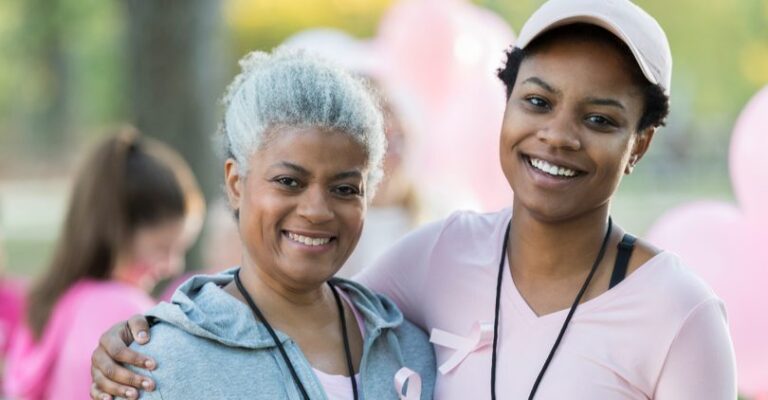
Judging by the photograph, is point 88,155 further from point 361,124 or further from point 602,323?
point 602,323

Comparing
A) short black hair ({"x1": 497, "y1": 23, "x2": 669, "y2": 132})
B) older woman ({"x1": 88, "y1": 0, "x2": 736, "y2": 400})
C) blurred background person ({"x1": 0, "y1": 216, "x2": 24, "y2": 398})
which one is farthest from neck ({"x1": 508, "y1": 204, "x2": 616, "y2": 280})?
blurred background person ({"x1": 0, "y1": 216, "x2": 24, "y2": 398})

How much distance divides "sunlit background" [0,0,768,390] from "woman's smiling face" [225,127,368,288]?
1383 mm

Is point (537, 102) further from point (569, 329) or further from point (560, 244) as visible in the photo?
point (569, 329)

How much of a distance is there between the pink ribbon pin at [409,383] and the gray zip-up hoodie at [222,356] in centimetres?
1

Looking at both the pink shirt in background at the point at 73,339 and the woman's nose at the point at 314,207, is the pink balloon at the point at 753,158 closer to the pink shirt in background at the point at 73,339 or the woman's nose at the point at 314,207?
the woman's nose at the point at 314,207

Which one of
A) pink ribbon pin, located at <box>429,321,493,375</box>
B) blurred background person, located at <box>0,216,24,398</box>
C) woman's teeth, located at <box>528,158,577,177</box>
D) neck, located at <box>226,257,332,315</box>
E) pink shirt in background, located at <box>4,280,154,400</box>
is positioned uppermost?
woman's teeth, located at <box>528,158,577,177</box>

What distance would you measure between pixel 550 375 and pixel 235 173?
30.1 inches

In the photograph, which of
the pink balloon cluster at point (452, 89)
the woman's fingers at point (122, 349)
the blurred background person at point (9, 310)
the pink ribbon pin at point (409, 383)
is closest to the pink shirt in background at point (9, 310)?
the blurred background person at point (9, 310)

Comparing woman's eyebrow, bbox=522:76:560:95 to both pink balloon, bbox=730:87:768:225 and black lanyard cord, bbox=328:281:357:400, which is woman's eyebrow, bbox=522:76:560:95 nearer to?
black lanyard cord, bbox=328:281:357:400

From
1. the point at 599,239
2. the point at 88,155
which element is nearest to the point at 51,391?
the point at 88,155

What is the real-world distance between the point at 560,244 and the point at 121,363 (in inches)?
36.7

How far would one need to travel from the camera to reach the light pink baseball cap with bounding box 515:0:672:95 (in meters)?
2.10

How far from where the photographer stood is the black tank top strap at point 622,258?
7.18 feet

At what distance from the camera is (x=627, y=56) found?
2127 mm
